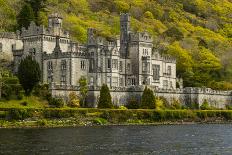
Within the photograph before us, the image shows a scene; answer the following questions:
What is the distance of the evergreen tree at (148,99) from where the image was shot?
120 metres

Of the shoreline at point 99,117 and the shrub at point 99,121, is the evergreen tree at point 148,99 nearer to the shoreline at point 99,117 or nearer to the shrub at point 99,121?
the shoreline at point 99,117

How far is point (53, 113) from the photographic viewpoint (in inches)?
4099

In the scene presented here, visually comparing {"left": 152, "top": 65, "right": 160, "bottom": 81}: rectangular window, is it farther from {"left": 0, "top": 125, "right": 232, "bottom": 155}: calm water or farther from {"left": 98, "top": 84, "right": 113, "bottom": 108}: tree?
{"left": 0, "top": 125, "right": 232, "bottom": 155}: calm water

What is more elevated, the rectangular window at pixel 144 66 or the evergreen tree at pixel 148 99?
the rectangular window at pixel 144 66

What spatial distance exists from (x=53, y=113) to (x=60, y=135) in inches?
727

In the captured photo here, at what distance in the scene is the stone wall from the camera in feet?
385

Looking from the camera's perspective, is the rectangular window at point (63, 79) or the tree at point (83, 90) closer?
the tree at point (83, 90)

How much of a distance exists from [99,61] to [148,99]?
13.5m

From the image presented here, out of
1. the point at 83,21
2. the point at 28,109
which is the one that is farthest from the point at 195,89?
the point at 83,21

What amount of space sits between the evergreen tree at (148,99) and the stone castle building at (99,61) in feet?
10.8

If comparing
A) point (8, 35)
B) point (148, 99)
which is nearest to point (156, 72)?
point (148, 99)

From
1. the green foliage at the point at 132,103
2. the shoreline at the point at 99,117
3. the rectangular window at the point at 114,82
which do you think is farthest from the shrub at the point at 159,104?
the rectangular window at the point at 114,82

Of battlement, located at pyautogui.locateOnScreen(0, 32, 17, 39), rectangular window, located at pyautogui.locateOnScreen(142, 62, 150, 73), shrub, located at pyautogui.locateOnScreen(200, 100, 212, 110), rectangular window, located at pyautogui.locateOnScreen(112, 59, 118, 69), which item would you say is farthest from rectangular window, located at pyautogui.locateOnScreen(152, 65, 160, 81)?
battlement, located at pyautogui.locateOnScreen(0, 32, 17, 39)

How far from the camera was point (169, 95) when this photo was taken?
5162 inches
